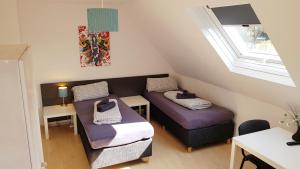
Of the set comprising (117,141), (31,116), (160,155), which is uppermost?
(31,116)

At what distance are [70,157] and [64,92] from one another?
114 centimetres

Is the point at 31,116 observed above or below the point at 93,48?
below

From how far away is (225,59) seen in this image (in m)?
3.08

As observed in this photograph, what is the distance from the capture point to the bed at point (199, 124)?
130 inches

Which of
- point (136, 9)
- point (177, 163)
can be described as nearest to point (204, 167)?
point (177, 163)

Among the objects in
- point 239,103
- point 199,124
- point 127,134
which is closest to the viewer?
point 127,134

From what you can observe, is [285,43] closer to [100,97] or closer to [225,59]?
[225,59]

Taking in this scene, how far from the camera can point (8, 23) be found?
2764 millimetres

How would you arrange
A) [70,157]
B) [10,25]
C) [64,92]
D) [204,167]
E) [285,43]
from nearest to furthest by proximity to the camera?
[285,43], [10,25], [204,167], [70,157], [64,92]

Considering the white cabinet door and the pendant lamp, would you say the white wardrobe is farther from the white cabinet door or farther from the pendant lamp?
the pendant lamp

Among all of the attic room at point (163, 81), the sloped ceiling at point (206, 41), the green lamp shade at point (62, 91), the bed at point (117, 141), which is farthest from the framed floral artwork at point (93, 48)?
the bed at point (117, 141)

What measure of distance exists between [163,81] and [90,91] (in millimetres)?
1396

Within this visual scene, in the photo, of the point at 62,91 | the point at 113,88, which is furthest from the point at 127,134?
the point at 113,88

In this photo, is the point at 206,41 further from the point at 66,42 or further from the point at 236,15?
the point at 66,42
